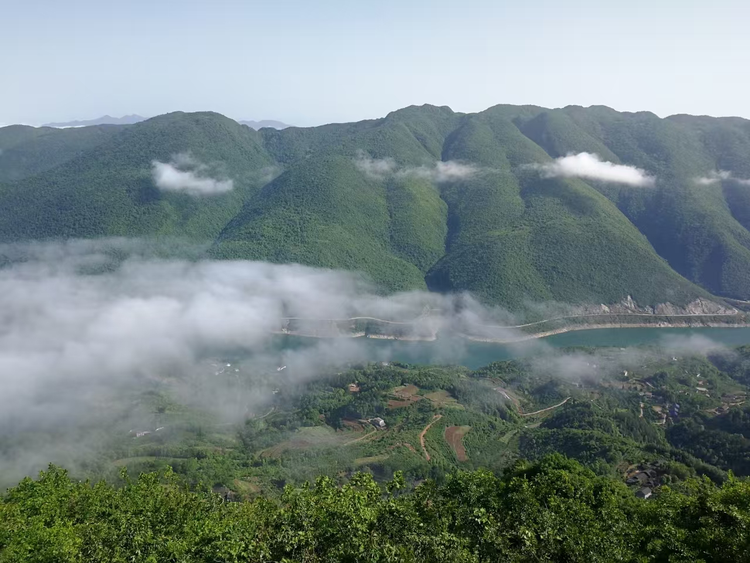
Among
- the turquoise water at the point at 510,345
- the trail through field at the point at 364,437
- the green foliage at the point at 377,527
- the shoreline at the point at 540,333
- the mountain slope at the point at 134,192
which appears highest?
the mountain slope at the point at 134,192

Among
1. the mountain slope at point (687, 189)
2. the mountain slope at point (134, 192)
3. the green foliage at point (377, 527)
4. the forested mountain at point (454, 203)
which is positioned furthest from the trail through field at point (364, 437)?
the mountain slope at point (687, 189)

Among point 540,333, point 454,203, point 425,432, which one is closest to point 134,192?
point 454,203

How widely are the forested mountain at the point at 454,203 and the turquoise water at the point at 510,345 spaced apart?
389 inches

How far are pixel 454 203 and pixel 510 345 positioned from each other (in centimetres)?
6176

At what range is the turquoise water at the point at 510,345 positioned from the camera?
335 feet

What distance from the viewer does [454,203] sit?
158 meters

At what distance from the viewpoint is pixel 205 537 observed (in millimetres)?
20219

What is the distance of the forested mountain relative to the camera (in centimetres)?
12825

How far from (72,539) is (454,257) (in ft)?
392

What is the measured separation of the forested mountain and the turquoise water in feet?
32.4

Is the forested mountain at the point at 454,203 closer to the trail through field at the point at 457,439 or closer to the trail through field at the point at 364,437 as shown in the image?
the trail through field at the point at 457,439

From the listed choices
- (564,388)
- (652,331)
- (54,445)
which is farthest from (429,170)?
(54,445)

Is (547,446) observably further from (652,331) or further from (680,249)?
(680,249)

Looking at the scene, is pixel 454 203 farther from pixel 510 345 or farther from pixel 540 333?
pixel 510 345
